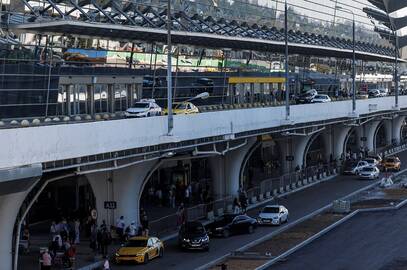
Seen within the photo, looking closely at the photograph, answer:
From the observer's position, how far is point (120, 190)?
3447 cm

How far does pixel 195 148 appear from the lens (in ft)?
119

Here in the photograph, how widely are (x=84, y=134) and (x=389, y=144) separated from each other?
65.6m

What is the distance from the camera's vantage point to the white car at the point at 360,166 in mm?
61200

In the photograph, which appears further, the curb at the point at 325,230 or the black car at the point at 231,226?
the black car at the point at 231,226

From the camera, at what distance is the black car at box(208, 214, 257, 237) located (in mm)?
36562

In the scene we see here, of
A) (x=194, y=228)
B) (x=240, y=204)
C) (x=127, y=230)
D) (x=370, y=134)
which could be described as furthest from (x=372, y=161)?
(x=127, y=230)

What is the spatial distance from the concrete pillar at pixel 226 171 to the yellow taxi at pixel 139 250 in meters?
15.7

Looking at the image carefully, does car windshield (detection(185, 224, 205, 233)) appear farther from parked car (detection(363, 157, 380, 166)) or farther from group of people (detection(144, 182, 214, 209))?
parked car (detection(363, 157, 380, 166))

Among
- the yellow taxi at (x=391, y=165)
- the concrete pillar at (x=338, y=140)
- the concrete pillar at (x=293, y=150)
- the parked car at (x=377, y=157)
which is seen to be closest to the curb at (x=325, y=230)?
the concrete pillar at (x=293, y=150)

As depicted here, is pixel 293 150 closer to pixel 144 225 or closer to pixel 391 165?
pixel 391 165

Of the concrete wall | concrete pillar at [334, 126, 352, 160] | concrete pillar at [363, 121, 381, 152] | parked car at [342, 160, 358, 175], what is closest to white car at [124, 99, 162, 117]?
the concrete wall

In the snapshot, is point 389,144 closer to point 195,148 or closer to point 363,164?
point 363,164

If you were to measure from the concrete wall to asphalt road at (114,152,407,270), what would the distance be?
448cm

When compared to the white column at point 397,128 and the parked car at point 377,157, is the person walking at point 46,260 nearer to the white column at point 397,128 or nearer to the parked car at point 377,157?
the parked car at point 377,157
